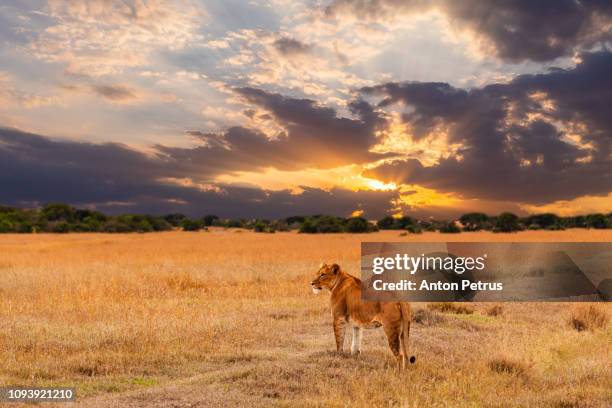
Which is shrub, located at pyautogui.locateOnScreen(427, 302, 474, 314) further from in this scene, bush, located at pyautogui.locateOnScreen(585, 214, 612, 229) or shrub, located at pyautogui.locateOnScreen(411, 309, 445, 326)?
bush, located at pyautogui.locateOnScreen(585, 214, 612, 229)

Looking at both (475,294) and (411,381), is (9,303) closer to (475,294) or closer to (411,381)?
(411,381)

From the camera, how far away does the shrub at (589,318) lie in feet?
53.2

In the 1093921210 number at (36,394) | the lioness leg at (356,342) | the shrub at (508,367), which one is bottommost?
the 1093921210 number at (36,394)

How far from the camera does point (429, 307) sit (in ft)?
61.8

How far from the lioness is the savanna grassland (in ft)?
1.43

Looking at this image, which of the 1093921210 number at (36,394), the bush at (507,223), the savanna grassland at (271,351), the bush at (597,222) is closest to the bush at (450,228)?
the bush at (507,223)

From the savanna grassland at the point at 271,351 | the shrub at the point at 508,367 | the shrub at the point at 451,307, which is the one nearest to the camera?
the savanna grassland at the point at 271,351

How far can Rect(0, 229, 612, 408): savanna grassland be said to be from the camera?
9273mm

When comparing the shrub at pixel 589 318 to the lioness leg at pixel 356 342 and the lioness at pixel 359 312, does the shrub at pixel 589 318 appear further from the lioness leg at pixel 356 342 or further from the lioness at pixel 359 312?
the lioness at pixel 359 312

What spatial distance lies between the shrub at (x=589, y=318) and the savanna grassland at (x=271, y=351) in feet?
0.12

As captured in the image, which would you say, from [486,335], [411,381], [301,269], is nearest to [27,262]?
[301,269]

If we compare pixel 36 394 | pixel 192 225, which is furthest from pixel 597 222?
pixel 36 394

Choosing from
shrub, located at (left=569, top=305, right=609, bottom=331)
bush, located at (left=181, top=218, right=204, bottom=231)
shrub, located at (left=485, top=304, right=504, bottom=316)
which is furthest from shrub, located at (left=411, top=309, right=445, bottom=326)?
bush, located at (left=181, top=218, right=204, bottom=231)

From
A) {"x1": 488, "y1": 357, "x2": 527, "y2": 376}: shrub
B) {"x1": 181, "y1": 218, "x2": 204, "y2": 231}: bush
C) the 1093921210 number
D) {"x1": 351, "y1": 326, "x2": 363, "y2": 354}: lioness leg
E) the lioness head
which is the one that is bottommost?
the 1093921210 number
